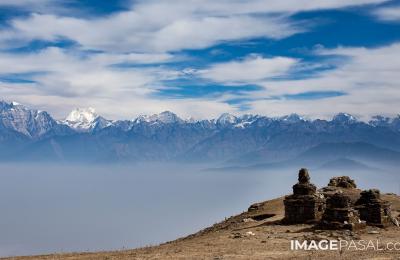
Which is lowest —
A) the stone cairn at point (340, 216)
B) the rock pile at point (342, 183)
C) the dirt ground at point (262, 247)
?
the dirt ground at point (262, 247)

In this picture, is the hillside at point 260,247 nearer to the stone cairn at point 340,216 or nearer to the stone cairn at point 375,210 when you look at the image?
the stone cairn at point 340,216

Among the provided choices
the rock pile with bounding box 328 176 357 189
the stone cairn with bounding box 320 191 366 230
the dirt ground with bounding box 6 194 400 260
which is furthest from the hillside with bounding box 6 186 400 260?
the rock pile with bounding box 328 176 357 189

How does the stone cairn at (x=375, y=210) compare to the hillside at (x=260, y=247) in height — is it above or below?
above

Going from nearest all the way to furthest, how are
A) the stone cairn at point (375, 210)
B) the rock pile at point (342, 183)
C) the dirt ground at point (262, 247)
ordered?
the dirt ground at point (262, 247) → the stone cairn at point (375, 210) → the rock pile at point (342, 183)

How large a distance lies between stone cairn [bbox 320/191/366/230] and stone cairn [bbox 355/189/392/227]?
135 inches

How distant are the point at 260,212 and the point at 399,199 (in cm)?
2188

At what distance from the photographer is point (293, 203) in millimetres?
55594

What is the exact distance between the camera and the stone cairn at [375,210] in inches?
2057

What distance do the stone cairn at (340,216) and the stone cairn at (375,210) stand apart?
11.2 feet

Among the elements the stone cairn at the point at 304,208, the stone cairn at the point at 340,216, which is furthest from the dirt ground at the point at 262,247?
the stone cairn at the point at 304,208

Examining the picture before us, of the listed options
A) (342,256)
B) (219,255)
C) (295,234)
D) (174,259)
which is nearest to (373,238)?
(295,234)

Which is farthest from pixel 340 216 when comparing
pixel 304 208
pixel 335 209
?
pixel 304 208

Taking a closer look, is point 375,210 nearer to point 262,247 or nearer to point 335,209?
point 335,209

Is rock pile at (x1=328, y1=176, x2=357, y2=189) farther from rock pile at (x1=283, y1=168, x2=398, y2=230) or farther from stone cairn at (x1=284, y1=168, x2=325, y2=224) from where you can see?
stone cairn at (x1=284, y1=168, x2=325, y2=224)
